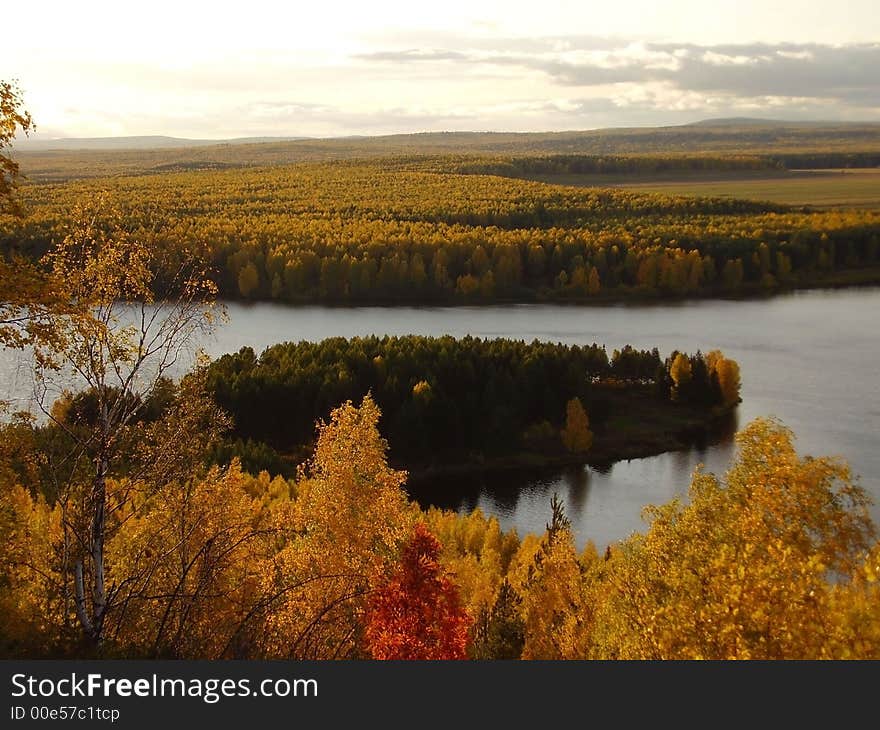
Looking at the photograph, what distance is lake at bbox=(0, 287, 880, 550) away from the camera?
94.6 feet

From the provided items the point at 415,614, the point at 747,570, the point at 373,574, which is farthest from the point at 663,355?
the point at 747,570

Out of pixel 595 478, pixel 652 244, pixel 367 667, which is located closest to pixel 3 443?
pixel 367 667

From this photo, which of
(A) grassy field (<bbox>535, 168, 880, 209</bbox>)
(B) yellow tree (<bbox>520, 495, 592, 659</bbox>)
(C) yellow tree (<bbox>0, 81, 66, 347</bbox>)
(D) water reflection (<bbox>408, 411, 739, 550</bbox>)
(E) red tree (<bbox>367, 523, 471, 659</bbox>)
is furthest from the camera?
(A) grassy field (<bbox>535, 168, 880, 209</bbox>)

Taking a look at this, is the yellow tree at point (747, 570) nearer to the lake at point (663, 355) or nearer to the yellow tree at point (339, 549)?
the yellow tree at point (339, 549)

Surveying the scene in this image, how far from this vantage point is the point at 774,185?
5064 inches

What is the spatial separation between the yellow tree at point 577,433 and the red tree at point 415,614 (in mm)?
23645

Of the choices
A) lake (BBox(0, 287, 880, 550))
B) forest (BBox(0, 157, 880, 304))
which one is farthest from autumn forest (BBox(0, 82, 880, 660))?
forest (BBox(0, 157, 880, 304))

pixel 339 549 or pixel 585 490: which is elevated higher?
pixel 339 549

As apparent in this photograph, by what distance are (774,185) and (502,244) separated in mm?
72550

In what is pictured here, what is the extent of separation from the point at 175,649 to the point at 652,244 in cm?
6784

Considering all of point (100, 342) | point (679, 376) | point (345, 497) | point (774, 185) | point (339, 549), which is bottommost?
point (679, 376)

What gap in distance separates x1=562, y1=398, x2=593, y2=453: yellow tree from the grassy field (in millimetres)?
74755

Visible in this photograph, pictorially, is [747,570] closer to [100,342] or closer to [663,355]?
[100,342]

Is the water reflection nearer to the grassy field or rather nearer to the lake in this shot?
the lake
